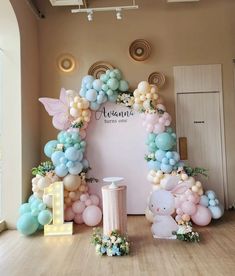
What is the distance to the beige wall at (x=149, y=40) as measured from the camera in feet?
16.4

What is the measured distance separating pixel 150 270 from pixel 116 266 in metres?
0.34

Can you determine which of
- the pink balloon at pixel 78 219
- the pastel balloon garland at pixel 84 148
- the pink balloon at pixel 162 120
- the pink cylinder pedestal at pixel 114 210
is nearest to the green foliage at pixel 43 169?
the pastel balloon garland at pixel 84 148

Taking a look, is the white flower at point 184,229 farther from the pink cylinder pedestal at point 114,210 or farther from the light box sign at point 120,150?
the light box sign at point 120,150

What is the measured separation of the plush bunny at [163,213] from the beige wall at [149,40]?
171cm

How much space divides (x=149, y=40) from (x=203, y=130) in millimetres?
1825

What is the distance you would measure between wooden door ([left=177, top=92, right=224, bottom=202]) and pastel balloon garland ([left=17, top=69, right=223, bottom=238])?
1.97 ft

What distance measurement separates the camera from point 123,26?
506 cm

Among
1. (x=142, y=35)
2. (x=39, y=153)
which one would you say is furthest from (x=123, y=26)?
(x=39, y=153)

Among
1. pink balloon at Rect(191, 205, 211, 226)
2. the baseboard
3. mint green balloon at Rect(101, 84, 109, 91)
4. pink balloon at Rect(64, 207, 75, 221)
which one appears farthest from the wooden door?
the baseboard

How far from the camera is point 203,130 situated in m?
4.98

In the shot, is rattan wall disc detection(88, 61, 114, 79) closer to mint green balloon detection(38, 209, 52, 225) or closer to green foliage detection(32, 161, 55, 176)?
green foliage detection(32, 161, 55, 176)

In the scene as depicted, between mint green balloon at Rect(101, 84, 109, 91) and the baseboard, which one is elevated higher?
mint green balloon at Rect(101, 84, 109, 91)

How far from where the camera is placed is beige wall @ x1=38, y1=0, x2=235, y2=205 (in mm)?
4984

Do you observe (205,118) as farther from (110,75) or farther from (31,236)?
(31,236)
